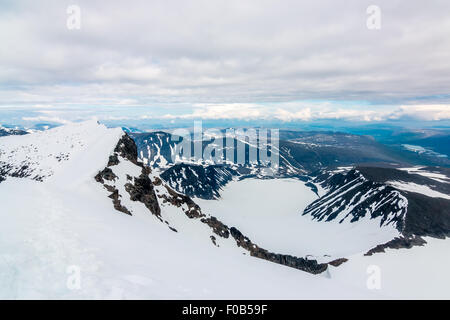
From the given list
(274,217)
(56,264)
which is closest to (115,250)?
(56,264)

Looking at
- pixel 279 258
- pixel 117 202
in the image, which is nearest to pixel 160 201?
pixel 117 202

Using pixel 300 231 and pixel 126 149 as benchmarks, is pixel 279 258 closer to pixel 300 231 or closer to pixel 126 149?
pixel 300 231

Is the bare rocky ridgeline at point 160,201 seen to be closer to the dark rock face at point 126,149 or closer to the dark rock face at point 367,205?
the dark rock face at point 126,149

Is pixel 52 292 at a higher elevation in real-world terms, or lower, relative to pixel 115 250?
higher

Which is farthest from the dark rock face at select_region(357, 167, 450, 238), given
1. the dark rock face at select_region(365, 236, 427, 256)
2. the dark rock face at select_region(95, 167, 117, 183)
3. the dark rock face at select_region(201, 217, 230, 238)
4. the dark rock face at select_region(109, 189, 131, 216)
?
the dark rock face at select_region(95, 167, 117, 183)
